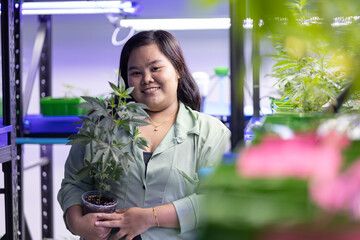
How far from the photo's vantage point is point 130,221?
4.36 ft

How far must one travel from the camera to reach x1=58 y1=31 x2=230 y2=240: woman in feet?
4.42

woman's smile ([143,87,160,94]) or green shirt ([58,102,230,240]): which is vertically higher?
woman's smile ([143,87,160,94])

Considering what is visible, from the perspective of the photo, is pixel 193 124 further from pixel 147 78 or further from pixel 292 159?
pixel 292 159

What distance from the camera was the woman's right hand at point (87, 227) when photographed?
1320mm

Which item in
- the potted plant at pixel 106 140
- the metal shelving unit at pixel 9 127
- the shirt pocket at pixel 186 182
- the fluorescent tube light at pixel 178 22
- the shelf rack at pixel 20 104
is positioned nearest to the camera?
the shelf rack at pixel 20 104

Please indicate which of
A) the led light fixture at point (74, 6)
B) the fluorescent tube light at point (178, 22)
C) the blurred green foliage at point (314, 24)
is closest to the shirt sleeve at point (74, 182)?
the blurred green foliage at point (314, 24)

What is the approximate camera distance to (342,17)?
0.26 m

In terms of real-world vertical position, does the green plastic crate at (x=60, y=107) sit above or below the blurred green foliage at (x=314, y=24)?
above

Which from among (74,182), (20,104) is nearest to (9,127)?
(20,104)

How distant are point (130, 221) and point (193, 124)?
388 mm

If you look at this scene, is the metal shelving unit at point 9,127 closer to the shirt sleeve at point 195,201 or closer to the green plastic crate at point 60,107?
the green plastic crate at point 60,107

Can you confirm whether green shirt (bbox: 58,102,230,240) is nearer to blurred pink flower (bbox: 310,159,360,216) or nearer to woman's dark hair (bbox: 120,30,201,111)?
woman's dark hair (bbox: 120,30,201,111)

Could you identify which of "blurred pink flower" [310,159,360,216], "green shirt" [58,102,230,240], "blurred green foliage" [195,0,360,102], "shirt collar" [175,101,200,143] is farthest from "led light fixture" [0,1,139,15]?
"blurred pink flower" [310,159,360,216]

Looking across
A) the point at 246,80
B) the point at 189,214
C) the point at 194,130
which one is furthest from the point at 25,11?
the point at 246,80
